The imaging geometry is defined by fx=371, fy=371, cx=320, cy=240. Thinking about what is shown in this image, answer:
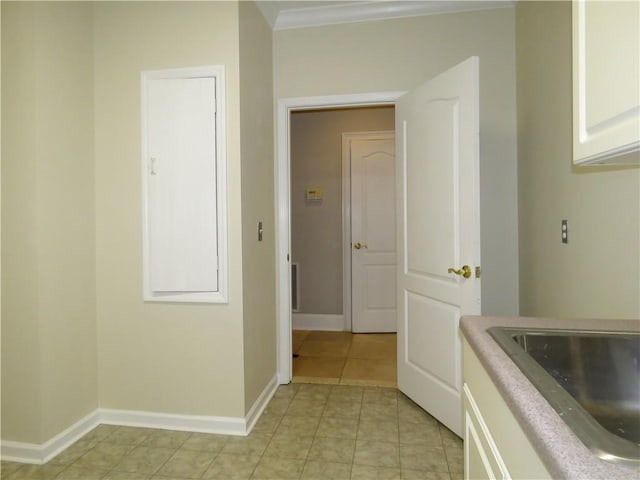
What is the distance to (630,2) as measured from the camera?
2.36 ft

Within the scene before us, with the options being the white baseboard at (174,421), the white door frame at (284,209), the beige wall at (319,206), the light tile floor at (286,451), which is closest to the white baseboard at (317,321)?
the beige wall at (319,206)

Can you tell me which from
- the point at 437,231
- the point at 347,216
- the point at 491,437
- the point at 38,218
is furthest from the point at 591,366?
the point at 347,216

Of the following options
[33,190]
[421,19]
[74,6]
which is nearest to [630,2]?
[421,19]

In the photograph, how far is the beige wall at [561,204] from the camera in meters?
1.32

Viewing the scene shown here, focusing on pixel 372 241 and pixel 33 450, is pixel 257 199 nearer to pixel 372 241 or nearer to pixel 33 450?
pixel 33 450

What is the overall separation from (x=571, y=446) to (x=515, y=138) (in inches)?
91.3

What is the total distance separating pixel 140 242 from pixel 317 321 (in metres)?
2.51

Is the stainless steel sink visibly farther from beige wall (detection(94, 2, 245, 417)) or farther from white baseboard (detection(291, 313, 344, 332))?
white baseboard (detection(291, 313, 344, 332))

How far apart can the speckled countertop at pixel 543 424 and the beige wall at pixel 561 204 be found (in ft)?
1.29

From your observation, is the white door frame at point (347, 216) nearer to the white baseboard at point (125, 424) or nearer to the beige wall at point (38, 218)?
the white baseboard at point (125, 424)

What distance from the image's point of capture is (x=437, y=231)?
7.06 ft

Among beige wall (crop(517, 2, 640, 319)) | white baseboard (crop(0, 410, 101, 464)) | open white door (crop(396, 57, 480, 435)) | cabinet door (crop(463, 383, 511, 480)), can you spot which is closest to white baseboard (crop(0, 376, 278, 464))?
white baseboard (crop(0, 410, 101, 464))

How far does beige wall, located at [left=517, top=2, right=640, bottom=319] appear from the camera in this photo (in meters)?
1.32

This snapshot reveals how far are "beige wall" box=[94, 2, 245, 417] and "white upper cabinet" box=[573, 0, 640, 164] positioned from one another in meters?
1.60
